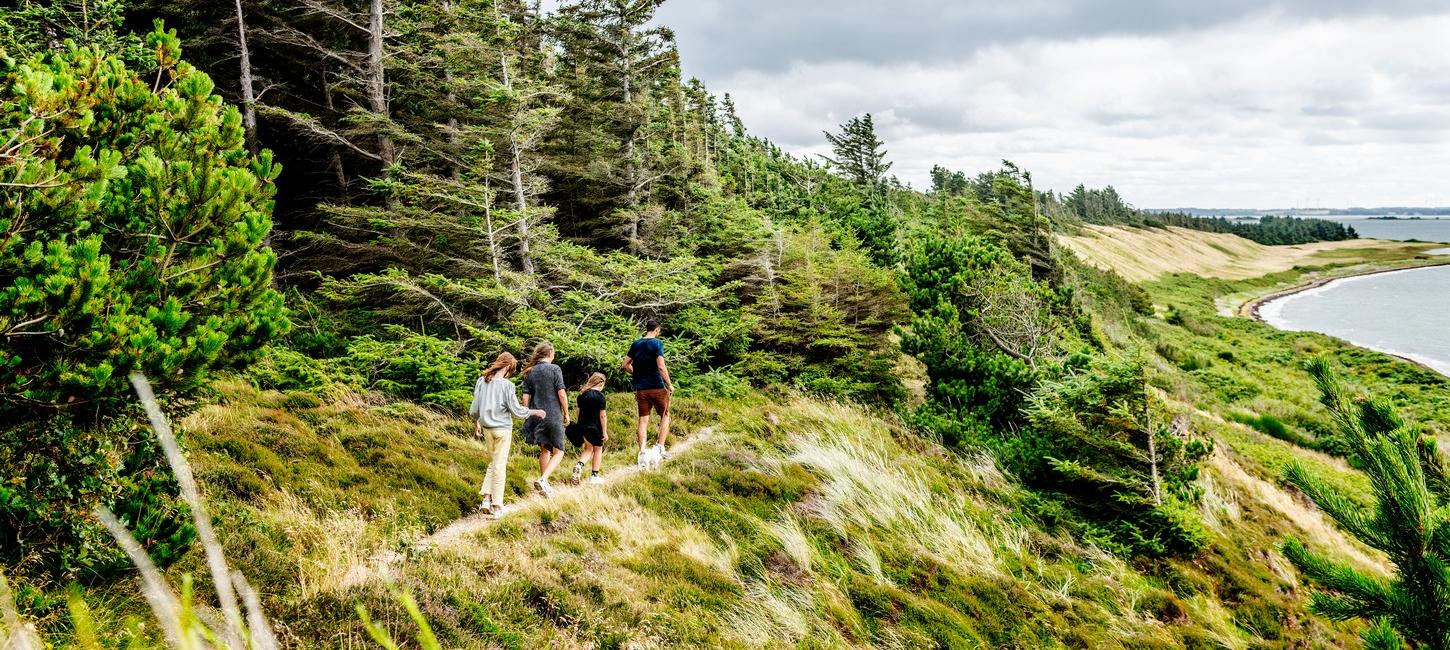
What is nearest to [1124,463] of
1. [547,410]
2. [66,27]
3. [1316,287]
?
[547,410]

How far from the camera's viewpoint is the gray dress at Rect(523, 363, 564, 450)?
7445 mm

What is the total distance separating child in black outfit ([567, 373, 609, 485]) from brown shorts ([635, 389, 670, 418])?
31.0 inches

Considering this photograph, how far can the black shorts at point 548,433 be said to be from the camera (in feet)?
24.4

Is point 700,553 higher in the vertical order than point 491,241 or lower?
lower

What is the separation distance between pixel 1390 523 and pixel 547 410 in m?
6.94

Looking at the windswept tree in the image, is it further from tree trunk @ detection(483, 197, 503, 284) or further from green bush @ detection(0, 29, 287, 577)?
green bush @ detection(0, 29, 287, 577)

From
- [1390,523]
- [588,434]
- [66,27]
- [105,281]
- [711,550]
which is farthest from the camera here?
[66,27]

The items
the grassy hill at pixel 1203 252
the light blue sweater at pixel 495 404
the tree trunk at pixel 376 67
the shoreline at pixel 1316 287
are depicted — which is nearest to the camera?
the light blue sweater at pixel 495 404

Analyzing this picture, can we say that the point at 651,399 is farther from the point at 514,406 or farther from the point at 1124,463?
the point at 1124,463

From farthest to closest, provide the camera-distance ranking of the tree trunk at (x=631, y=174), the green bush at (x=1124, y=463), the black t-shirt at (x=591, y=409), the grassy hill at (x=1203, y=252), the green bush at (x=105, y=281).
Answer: the grassy hill at (x=1203, y=252) → the tree trunk at (x=631, y=174) → the black t-shirt at (x=591, y=409) → the green bush at (x=1124, y=463) → the green bush at (x=105, y=281)

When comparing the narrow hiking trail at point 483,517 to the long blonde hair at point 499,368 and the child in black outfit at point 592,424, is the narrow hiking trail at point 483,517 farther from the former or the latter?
the long blonde hair at point 499,368

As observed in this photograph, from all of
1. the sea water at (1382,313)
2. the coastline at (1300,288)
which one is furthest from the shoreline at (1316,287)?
the sea water at (1382,313)

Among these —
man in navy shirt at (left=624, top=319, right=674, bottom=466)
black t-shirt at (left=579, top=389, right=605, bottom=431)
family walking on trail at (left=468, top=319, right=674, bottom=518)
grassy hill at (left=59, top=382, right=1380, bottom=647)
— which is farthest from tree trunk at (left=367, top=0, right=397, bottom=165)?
black t-shirt at (left=579, top=389, right=605, bottom=431)

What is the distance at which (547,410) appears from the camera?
745cm
